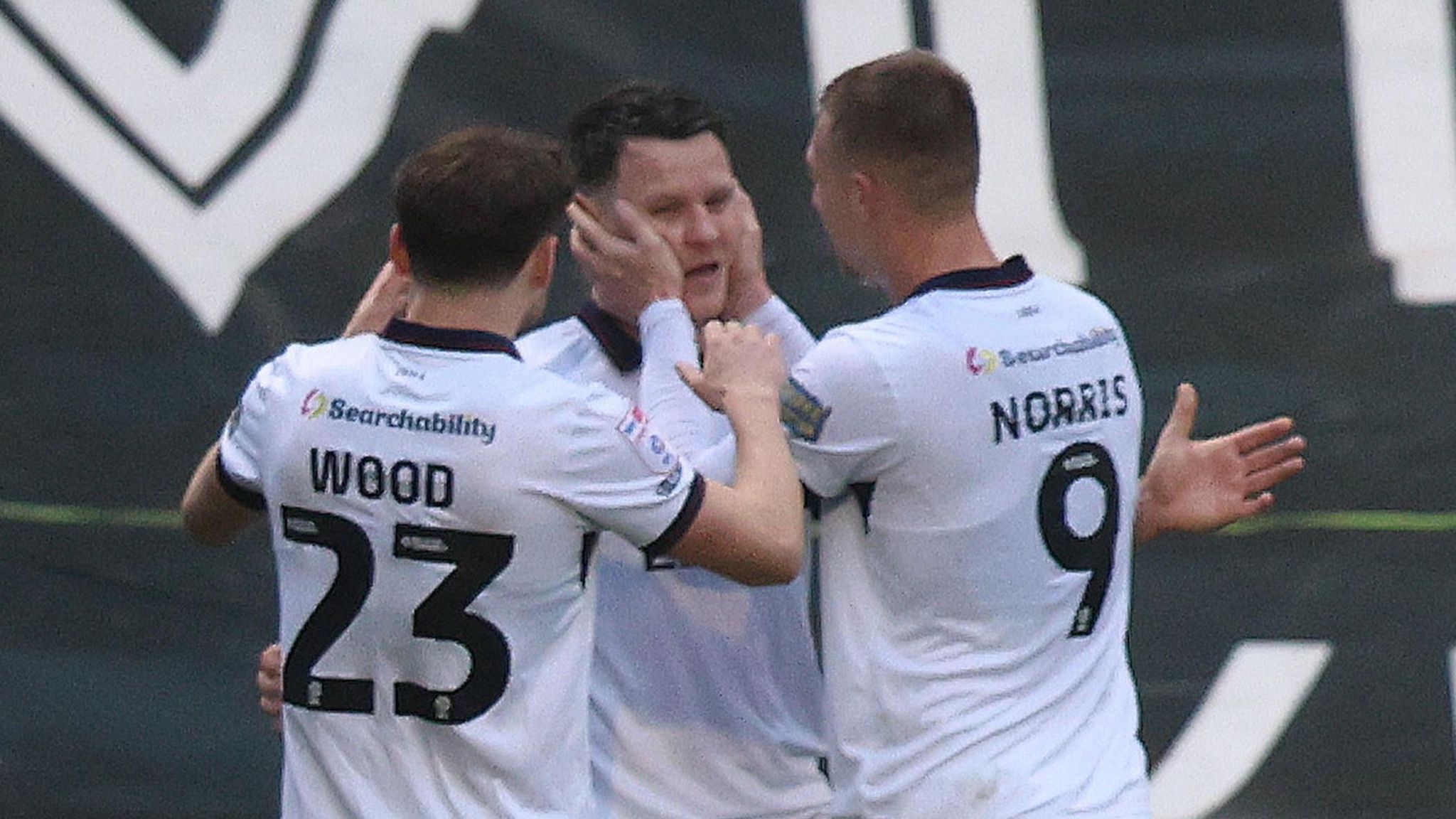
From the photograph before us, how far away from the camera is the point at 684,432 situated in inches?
128

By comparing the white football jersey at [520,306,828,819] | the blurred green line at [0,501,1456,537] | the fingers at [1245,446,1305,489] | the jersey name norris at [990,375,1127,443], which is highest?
the jersey name norris at [990,375,1127,443]

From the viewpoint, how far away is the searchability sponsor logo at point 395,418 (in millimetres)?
2889

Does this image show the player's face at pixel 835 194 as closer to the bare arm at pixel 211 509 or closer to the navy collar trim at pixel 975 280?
the navy collar trim at pixel 975 280

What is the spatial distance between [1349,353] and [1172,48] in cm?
69

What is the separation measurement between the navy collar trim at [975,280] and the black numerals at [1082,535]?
0.24m

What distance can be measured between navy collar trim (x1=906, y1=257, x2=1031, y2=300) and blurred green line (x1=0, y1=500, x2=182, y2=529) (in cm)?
215

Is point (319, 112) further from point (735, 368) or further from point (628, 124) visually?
point (735, 368)

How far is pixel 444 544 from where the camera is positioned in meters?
2.91

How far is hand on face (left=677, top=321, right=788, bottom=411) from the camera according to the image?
122 inches

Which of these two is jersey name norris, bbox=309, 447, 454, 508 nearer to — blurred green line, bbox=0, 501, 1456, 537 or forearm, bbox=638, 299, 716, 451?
forearm, bbox=638, 299, 716, 451

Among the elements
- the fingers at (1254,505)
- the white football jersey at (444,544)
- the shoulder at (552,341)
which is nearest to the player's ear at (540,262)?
the white football jersey at (444,544)

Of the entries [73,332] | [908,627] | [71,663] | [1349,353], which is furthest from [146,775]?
[1349,353]

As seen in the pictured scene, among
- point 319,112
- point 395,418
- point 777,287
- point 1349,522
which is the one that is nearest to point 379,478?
point 395,418

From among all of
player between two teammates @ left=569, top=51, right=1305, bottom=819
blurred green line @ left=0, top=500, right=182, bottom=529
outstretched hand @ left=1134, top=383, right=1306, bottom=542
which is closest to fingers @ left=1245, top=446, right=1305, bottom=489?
outstretched hand @ left=1134, top=383, right=1306, bottom=542
